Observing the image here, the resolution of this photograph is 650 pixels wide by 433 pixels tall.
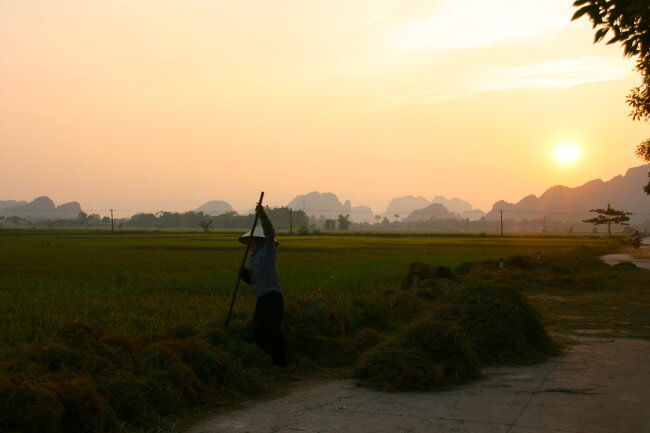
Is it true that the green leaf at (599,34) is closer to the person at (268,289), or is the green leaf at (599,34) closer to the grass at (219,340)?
the grass at (219,340)

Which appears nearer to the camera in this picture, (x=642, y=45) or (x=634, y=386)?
(x=634, y=386)

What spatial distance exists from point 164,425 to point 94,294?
1003cm

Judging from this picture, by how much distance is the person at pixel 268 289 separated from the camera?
7.74 metres

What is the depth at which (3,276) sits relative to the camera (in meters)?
19.6

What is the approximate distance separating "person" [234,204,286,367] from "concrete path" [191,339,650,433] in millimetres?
1021

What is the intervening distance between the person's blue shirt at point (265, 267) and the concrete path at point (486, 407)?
1414 millimetres

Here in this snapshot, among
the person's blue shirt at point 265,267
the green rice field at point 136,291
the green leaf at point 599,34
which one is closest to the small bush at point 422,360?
the person's blue shirt at point 265,267

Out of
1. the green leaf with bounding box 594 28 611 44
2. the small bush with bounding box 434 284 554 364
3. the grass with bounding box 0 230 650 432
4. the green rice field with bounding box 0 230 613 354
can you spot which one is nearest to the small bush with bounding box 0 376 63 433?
the grass with bounding box 0 230 650 432

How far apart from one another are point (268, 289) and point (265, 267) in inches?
10.8

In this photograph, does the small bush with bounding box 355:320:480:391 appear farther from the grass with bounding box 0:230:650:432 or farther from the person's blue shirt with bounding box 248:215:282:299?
the person's blue shirt with bounding box 248:215:282:299

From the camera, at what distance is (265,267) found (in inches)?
305

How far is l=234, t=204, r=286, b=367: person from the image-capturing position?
7.74m

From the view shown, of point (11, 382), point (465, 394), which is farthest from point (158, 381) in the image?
point (465, 394)

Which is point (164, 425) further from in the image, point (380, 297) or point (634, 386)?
point (380, 297)
